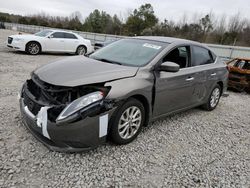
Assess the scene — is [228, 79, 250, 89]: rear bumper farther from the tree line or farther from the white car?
the tree line

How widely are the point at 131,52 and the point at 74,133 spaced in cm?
177

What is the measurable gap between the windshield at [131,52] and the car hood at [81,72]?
25cm

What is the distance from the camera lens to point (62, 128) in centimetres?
243

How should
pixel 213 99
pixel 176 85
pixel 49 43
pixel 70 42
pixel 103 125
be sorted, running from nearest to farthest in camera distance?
pixel 103 125 < pixel 176 85 < pixel 213 99 < pixel 49 43 < pixel 70 42

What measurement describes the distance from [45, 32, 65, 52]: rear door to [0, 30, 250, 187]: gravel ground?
314 inches

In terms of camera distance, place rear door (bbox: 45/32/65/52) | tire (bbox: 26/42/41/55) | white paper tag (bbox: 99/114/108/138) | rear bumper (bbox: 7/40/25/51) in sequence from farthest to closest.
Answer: rear door (bbox: 45/32/65/52) < tire (bbox: 26/42/41/55) < rear bumper (bbox: 7/40/25/51) < white paper tag (bbox: 99/114/108/138)

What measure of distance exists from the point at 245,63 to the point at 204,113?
3.61 m

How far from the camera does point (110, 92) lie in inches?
105

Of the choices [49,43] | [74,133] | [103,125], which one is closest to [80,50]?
[49,43]

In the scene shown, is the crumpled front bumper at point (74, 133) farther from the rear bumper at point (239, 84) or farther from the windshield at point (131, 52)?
the rear bumper at point (239, 84)

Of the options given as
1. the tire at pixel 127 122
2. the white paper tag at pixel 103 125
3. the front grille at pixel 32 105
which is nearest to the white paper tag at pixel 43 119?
the front grille at pixel 32 105

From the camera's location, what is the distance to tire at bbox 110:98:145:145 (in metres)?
2.83

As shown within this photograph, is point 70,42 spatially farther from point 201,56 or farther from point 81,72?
point 81,72

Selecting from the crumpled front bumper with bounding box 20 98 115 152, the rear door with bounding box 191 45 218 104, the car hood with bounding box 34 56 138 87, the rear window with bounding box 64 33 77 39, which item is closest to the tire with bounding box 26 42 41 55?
the rear window with bounding box 64 33 77 39
